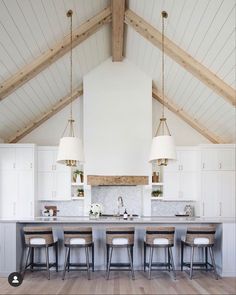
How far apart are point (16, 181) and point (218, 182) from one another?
177 inches

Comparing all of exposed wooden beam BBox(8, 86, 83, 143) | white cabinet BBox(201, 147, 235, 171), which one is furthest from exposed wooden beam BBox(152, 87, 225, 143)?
exposed wooden beam BBox(8, 86, 83, 143)

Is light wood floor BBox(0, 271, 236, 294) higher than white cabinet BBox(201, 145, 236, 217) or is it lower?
lower

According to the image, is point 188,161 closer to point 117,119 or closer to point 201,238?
point 117,119

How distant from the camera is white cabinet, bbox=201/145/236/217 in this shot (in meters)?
8.42

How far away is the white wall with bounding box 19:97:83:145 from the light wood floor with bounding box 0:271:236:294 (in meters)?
3.80

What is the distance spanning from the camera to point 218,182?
8461mm

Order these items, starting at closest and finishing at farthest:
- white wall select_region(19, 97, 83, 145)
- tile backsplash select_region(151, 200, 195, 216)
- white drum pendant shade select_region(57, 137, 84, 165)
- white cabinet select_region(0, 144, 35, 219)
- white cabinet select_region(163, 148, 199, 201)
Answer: white drum pendant shade select_region(57, 137, 84, 165)
white cabinet select_region(0, 144, 35, 219)
white cabinet select_region(163, 148, 199, 201)
tile backsplash select_region(151, 200, 195, 216)
white wall select_region(19, 97, 83, 145)

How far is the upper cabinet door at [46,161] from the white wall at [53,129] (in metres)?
0.54

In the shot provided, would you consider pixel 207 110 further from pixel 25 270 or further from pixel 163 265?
pixel 25 270

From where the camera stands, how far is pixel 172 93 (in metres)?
8.41

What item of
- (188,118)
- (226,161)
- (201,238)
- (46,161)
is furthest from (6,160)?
(226,161)

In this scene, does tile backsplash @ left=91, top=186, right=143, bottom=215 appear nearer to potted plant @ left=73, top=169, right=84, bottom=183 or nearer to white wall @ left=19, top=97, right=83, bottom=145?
potted plant @ left=73, top=169, right=84, bottom=183

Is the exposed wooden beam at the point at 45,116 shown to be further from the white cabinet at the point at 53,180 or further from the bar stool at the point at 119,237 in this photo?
the bar stool at the point at 119,237

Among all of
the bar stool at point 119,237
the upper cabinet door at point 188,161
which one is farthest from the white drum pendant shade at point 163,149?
the upper cabinet door at point 188,161
